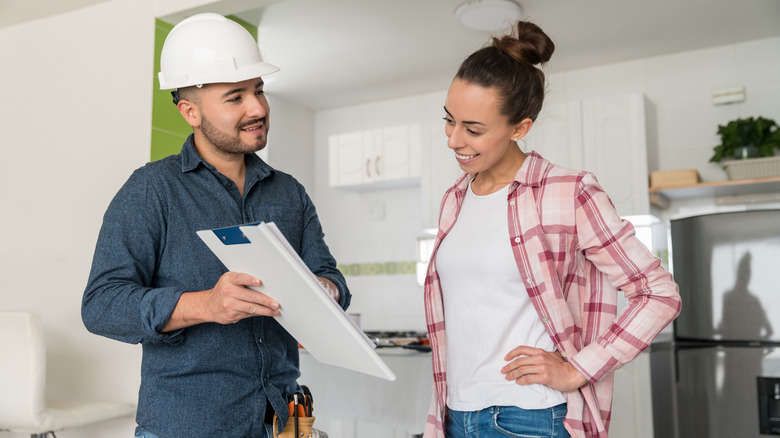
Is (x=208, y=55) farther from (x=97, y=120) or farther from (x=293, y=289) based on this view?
(x=97, y=120)

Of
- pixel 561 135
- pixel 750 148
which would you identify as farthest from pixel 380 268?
pixel 750 148

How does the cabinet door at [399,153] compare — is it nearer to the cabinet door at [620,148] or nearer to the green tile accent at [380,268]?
the green tile accent at [380,268]

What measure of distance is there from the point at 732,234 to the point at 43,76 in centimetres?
336

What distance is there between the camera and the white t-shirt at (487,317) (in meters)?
1.25

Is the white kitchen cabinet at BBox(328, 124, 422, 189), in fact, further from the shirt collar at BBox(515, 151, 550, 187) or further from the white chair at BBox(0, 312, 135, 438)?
the shirt collar at BBox(515, 151, 550, 187)

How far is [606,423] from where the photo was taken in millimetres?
1283

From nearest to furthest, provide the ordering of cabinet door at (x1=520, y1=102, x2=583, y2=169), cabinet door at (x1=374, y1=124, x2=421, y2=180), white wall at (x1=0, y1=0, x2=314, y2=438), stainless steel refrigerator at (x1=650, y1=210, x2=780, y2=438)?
white wall at (x1=0, y1=0, x2=314, y2=438), stainless steel refrigerator at (x1=650, y1=210, x2=780, y2=438), cabinet door at (x1=520, y1=102, x2=583, y2=169), cabinet door at (x1=374, y1=124, x2=421, y2=180)

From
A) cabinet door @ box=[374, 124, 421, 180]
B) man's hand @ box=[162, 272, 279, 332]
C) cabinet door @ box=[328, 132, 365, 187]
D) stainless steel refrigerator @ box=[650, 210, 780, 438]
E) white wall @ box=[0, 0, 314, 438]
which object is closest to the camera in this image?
man's hand @ box=[162, 272, 279, 332]

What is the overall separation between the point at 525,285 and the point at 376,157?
3495mm

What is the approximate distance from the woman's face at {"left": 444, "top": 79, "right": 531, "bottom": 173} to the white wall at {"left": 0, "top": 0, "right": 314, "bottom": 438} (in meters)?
2.04

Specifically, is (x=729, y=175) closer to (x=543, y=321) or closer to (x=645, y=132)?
(x=645, y=132)

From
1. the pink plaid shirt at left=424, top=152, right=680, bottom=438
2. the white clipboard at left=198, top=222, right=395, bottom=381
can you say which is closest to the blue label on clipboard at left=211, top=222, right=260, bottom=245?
the white clipboard at left=198, top=222, right=395, bottom=381

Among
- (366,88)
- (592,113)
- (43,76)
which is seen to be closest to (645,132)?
(592,113)

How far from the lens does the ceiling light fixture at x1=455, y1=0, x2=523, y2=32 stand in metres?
3.30
